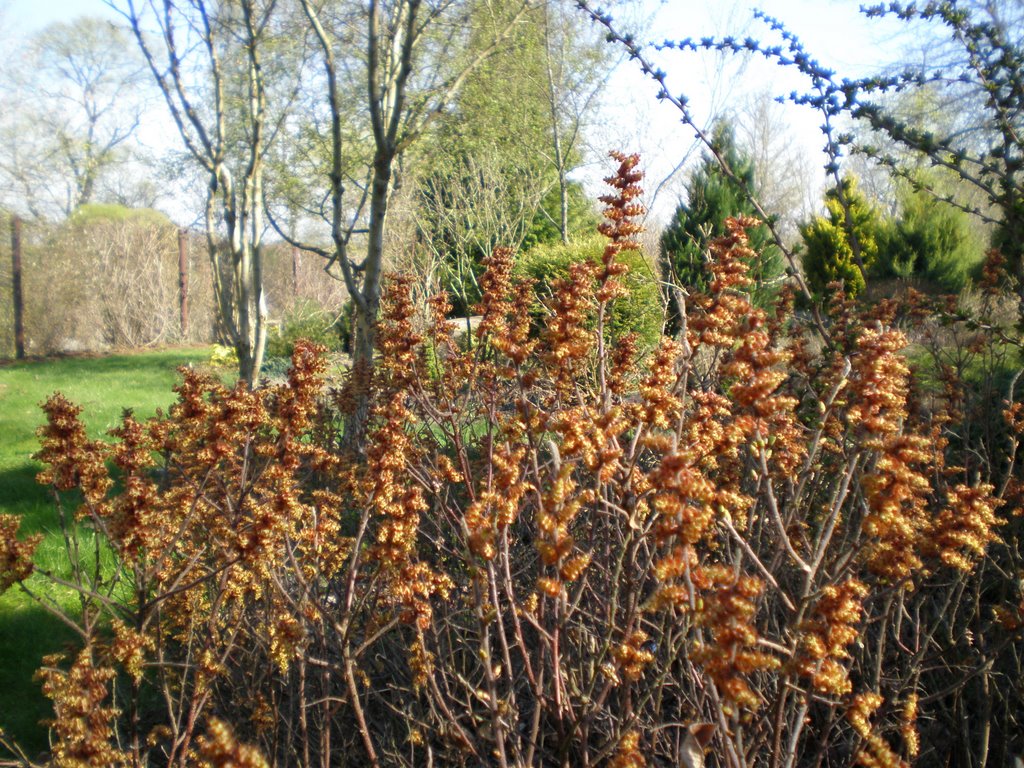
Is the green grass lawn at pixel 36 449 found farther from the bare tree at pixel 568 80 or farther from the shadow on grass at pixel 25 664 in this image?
the bare tree at pixel 568 80

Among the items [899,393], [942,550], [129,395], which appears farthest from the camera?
Answer: [129,395]

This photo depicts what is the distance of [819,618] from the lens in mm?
1334

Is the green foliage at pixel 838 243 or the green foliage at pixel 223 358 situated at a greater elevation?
the green foliage at pixel 838 243

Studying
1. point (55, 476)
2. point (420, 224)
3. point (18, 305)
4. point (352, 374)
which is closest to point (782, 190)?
point (420, 224)

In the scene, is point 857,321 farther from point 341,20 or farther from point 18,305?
point 18,305

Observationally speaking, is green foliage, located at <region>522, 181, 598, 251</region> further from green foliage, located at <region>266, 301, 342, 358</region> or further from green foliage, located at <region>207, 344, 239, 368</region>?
green foliage, located at <region>207, 344, 239, 368</region>

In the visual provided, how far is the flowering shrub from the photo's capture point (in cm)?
138

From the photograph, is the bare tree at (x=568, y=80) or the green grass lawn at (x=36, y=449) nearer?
the green grass lawn at (x=36, y=449)

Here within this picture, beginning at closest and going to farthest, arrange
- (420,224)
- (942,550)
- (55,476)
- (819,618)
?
(819,618)
(942,550)
(55,476)
(420,224)

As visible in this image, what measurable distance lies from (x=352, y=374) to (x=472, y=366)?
115 centimetres

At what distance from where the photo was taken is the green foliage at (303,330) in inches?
576

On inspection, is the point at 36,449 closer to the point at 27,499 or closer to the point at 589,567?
the point at 27,499

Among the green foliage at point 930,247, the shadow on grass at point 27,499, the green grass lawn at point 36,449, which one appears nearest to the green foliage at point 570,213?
the green foliage at point 930,247

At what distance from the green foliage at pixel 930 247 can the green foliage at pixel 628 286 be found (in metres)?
6.67
